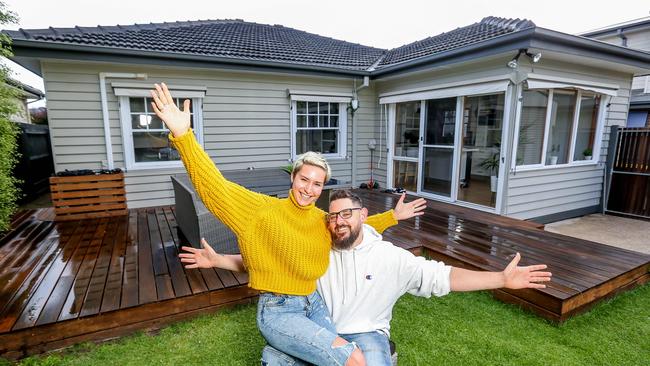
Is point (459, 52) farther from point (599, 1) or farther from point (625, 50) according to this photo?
→ point (599, 1)

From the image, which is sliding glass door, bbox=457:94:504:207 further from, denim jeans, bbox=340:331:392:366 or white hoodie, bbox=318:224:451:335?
denim jeans, bbox=340:331:392:366

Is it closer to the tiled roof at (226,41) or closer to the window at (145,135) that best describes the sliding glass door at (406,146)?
the tiled roof at (226,41)

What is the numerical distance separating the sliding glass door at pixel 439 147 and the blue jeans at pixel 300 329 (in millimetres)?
4474

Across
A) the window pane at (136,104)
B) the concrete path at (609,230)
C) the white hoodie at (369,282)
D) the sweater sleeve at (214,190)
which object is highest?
the window pane at (136,104)

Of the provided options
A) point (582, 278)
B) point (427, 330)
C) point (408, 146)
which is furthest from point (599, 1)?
point (427, 330)

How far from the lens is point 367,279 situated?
1420 millimetres

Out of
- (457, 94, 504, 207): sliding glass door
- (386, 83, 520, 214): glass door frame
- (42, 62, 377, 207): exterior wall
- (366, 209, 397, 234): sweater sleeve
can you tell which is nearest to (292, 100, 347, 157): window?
(42, 62, 377, 207): exterior wall

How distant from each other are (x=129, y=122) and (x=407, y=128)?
4738 millimetres

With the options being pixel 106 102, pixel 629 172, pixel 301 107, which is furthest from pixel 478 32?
pixel 106 102

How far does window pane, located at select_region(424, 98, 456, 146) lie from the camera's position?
519cm

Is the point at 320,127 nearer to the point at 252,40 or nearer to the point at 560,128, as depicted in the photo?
the point at 252,40

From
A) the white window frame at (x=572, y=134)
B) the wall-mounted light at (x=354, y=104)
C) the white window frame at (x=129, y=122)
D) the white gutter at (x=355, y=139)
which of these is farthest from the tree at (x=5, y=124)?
the white window frame at (x=572, y=134)

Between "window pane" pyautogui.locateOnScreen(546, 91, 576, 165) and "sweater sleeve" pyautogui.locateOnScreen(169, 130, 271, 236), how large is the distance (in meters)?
5.25

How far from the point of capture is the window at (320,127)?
6113 mm
